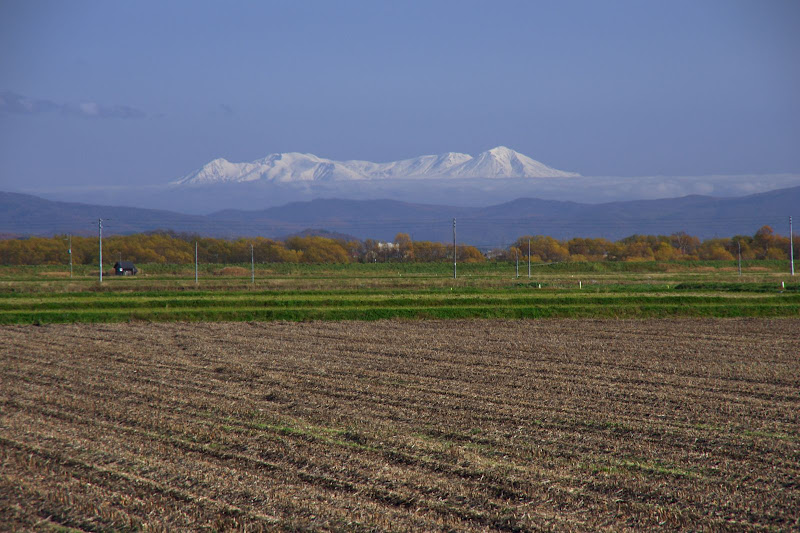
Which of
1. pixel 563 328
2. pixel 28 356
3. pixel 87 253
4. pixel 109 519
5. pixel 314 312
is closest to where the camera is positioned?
pixel 109 519

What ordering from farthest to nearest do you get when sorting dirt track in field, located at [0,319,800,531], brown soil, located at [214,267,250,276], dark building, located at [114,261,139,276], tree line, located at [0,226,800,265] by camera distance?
tree line, located at [0,226,800,265], brown soil, located at [214,267,250,276], dark building, located at [114,261,139,276], dirt track in field, located at [0,319,800,531]

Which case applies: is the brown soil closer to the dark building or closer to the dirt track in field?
the dark building

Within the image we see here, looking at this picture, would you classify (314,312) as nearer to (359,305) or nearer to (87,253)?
(359,305)

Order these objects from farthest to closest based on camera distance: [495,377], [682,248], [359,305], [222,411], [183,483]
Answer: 1. [682,248]
2. [359,305]
3. [495,377]
4. [222,411]
5. [183,483]

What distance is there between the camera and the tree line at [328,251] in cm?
10812

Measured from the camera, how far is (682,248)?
408 feet

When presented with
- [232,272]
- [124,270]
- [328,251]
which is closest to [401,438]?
[232,272]

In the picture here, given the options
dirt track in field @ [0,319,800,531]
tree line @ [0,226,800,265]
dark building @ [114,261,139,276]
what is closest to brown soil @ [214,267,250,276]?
dark building @ [114,261,139,276]

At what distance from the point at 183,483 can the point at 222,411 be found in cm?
406

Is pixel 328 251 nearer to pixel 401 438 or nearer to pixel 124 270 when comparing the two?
pixel 124 270

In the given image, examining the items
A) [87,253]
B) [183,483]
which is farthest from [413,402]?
[87,253]

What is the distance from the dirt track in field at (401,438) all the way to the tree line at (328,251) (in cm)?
8701

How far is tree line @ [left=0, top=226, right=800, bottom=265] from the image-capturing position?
4257 inches

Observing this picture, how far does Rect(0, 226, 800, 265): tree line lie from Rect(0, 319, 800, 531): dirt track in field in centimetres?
8701
